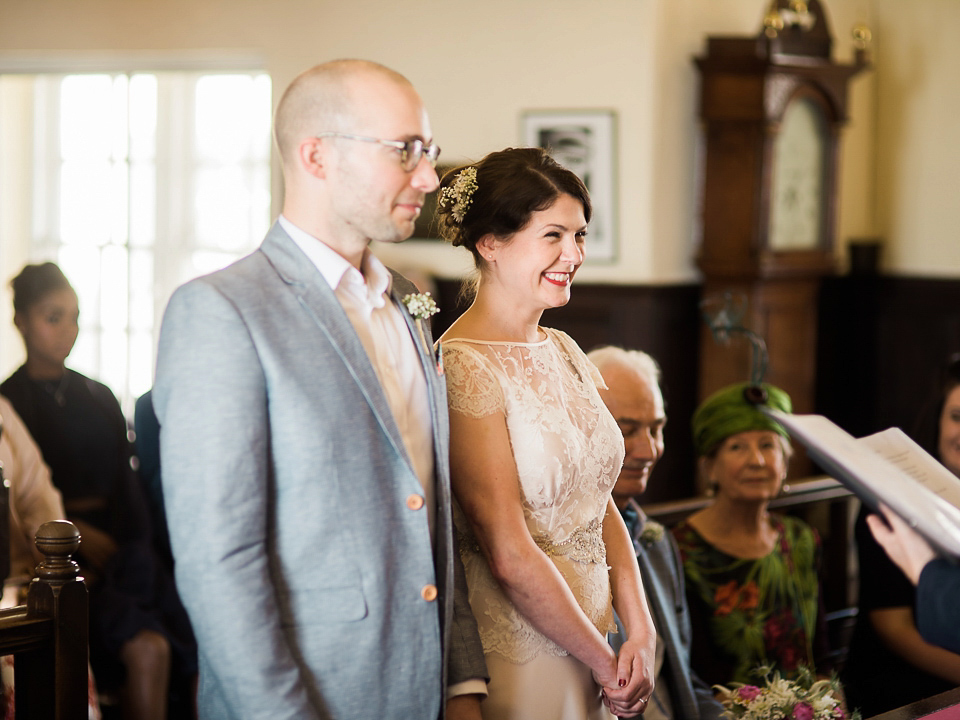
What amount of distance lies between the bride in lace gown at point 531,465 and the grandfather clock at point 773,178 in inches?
148

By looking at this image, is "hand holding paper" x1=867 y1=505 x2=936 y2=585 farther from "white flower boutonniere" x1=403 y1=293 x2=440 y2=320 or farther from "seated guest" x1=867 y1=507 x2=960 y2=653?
"white flower boutonniere" x1=403 y1=293 x2=440 y2=320

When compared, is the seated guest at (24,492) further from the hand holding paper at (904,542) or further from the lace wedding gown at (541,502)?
the hand holding paper at (904,542)

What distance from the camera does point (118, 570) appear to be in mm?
3426

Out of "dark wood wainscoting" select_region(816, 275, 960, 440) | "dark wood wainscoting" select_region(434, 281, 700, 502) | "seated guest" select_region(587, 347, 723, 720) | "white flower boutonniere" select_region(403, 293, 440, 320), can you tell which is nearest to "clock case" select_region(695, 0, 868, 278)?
"dark wood wainscoting" select_region(434, 281, 700, 502)

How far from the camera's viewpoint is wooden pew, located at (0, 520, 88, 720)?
1883 millimetres

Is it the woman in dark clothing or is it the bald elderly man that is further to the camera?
the woman in dark clothing

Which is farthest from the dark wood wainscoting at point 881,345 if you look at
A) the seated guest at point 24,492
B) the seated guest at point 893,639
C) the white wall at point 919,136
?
the seated guest at point 24,492

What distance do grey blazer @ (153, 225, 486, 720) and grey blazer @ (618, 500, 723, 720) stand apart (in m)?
0.96

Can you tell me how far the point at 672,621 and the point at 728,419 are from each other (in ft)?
2.29

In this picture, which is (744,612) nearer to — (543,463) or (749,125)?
(543,463)

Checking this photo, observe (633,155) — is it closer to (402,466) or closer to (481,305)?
(481,305)

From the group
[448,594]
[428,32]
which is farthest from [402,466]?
[428,32]

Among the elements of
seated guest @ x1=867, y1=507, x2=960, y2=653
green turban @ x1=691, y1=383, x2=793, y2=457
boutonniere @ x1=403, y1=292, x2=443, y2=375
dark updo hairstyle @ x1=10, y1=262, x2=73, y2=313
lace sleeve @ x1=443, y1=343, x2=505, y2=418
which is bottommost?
seated guest @ x1=867, y1=507, x2=960, y2=653

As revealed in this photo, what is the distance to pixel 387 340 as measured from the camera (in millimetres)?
1649
